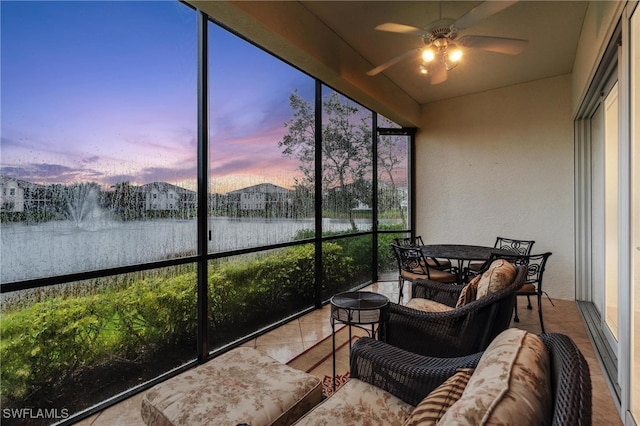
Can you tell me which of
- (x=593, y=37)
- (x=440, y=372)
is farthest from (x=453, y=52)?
(x=440, y=372)

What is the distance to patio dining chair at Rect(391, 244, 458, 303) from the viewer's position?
3596 mm

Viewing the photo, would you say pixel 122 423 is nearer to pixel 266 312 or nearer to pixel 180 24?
pixel 266 312

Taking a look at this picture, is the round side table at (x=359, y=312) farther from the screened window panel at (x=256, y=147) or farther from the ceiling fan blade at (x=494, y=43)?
the ceiling fan blade at (x=494, y=43)

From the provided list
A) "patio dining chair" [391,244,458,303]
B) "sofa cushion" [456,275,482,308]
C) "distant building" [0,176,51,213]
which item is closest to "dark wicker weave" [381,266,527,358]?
"sofa cushion" [456,275,482,308]

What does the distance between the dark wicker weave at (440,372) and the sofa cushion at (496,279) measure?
79 centimetres

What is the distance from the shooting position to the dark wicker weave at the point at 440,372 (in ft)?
2.19

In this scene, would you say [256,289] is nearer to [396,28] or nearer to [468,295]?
[468,295]

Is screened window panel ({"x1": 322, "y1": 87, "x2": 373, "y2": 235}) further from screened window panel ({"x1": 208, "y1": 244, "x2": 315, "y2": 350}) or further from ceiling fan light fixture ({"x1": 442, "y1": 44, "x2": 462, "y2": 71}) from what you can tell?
ceiling fan light fixture ({"x1": 442, "y1": 44, "x2": 462, "y2": 71})

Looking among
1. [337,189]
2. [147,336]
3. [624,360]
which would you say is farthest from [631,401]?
[337,189]

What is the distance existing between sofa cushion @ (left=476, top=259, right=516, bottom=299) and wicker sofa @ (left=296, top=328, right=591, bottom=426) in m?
0.81

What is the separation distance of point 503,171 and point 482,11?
316 centimetres

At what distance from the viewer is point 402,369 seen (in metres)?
1.36

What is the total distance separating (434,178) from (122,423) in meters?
4.96

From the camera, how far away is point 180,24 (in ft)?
8.24
